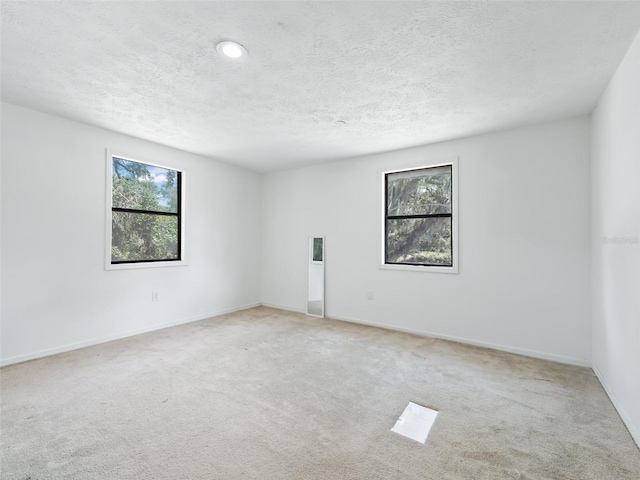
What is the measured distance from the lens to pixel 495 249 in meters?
3.59

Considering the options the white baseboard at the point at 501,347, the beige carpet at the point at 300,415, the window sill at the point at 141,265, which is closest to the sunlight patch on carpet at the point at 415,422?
the beige carpet at the point at 300,415

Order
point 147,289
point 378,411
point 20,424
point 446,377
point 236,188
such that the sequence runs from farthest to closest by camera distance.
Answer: point 236,188
point 147,289
point 446,377
point 378,411
point 20,424

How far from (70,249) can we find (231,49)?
9.72 feet

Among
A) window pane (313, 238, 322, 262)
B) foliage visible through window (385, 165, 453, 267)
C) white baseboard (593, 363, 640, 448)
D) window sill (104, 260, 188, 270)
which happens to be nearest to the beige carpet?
white baseboard (593, 363, 640, 448)

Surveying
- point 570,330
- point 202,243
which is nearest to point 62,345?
point 202,243

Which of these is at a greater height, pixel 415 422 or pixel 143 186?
pixel 143 186

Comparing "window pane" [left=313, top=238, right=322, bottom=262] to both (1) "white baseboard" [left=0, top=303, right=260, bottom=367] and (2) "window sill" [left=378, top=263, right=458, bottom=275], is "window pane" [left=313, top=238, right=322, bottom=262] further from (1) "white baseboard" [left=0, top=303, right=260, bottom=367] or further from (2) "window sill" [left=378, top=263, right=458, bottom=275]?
(1) "white baseboard" [left=0, top=303, right=260, bottom=367]

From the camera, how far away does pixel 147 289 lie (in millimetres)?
4129

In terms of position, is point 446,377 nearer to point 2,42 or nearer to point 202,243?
point 202,243

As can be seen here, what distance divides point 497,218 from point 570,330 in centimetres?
138

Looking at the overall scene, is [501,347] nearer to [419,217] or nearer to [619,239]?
[619,239]

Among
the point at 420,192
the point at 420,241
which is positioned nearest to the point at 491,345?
the point at 420,241

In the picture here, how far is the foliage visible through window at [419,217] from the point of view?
4059mm

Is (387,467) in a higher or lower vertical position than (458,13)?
lower
